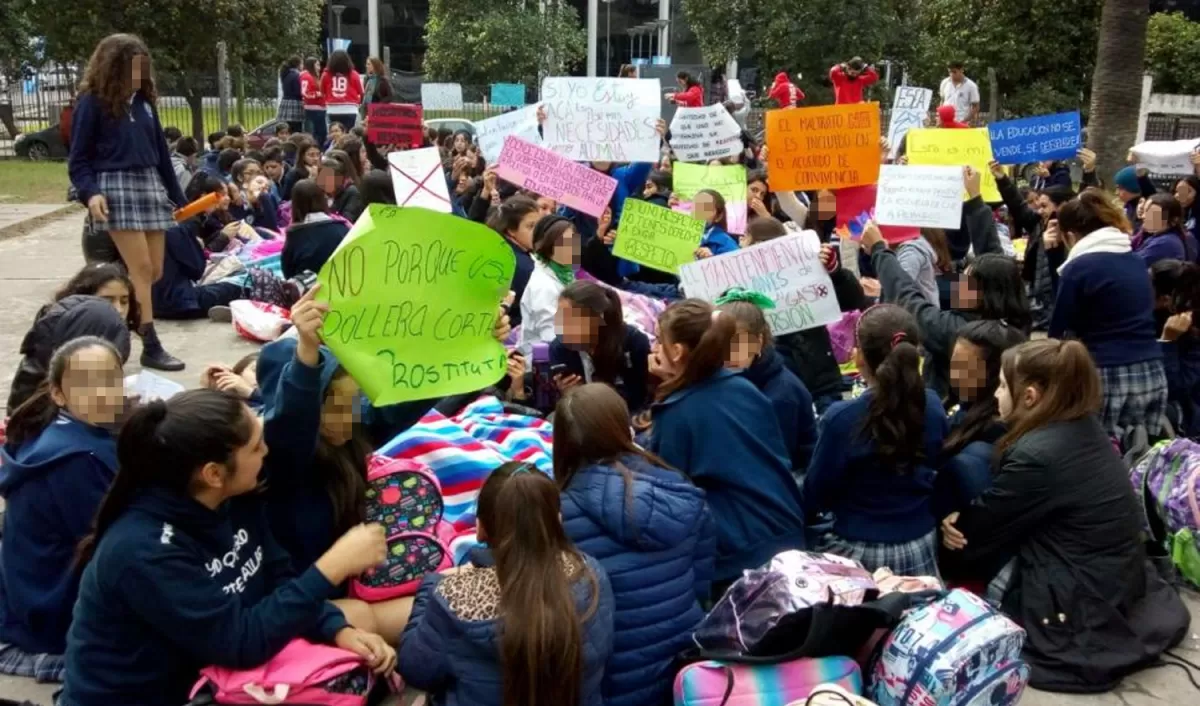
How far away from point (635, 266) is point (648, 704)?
4753 millimetres

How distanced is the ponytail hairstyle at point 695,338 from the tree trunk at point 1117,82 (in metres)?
13.4

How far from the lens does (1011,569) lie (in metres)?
4.25

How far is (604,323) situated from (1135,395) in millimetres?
2802

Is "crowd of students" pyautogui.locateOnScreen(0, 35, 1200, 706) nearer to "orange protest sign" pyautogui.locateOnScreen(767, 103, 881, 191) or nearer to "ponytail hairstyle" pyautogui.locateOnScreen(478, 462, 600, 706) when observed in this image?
"ponytail hairstyle" pyautogui.locateOnScreen(478, 462, 600, 706)

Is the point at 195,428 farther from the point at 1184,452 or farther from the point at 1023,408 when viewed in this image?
the point at 1184,452

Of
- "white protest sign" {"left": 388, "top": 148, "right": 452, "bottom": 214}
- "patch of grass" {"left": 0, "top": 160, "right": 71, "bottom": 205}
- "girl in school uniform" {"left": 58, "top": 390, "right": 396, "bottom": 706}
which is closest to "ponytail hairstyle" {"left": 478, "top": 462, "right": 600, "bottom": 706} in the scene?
"girl in school uniform" {"left": 58, "top": 390, "right": 396, "bottom": 706}

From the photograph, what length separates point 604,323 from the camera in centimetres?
514

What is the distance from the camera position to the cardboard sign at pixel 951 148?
8570 millimetres

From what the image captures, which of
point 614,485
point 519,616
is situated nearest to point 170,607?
point 519,616

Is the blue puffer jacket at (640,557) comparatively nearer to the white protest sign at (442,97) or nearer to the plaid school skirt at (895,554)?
the plaid school skirt at (895,554)

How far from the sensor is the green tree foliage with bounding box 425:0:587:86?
1319 inches

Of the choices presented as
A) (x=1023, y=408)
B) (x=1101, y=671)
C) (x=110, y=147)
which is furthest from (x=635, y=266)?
(x=1101, y=671)

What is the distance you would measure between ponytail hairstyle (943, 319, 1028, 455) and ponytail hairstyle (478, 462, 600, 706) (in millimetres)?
2186

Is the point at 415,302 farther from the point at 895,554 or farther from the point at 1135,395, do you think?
the point at 1135,395
